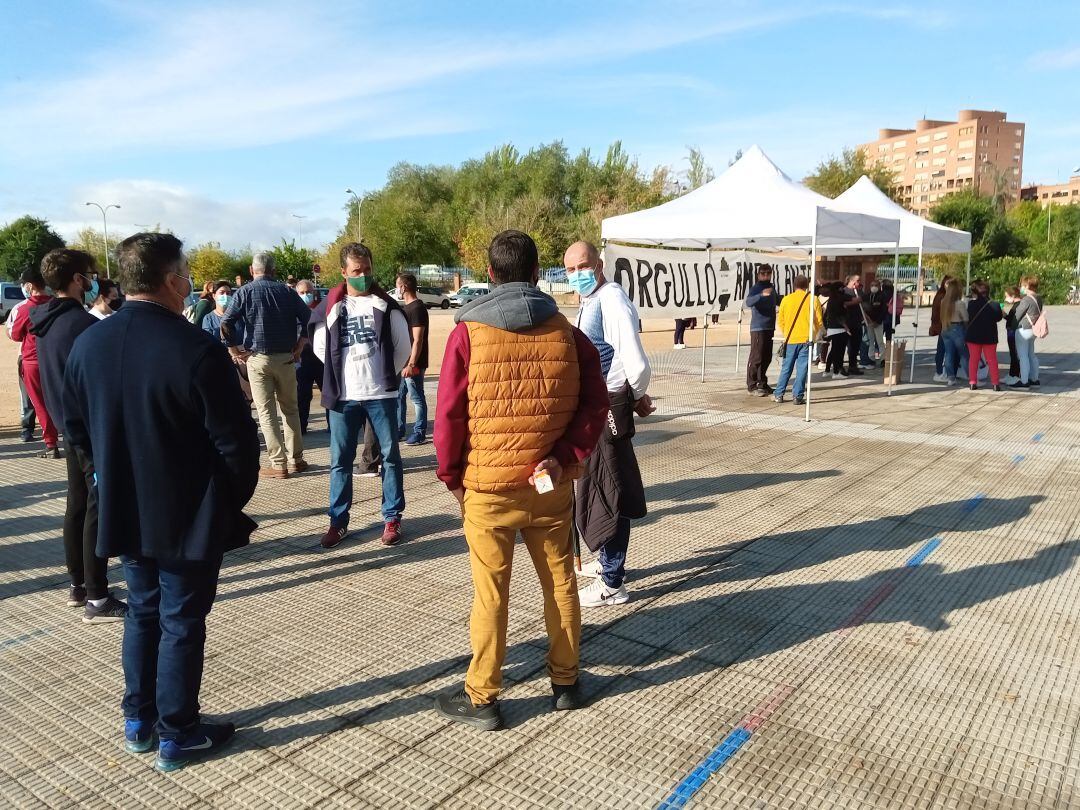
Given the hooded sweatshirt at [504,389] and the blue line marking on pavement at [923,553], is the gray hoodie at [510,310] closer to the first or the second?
the hooded sweatshirt at [504,389]

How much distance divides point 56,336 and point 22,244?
249ft

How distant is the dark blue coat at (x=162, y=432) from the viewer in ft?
8.49

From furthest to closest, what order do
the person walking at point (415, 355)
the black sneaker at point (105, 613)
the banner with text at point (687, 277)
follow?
1. the banner with text at point (687, 277)
2. the person walking at point (415, 355)
3. the black sneaker at point (105, 613)

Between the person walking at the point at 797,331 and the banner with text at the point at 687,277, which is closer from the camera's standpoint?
the person walking at the point at 797,331

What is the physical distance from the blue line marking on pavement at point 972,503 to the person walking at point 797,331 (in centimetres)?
386

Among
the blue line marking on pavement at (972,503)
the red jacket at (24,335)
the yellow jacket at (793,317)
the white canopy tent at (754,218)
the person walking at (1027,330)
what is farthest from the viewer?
the person walking at (1027,330)

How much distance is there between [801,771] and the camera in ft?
9.04

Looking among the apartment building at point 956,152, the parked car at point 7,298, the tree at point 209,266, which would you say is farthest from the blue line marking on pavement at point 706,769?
the apartment building at point 956,152

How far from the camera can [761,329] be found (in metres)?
11.6

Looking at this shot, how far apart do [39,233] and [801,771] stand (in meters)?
81.4

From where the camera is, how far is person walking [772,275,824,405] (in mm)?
10234

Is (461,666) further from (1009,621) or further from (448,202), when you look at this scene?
(448,202)

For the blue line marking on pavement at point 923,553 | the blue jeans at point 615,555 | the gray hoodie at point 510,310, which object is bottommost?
the blue line marking on pavement at point 923,553

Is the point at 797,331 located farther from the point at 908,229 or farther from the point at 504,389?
the point at 504,389
